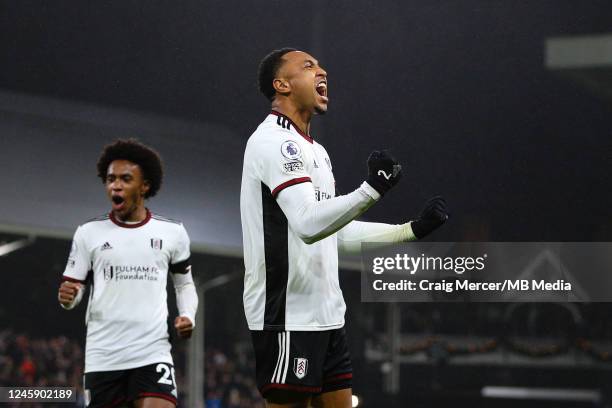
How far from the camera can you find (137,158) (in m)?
3.77

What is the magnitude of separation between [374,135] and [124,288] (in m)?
2.12

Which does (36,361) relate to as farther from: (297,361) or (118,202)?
(297,361)

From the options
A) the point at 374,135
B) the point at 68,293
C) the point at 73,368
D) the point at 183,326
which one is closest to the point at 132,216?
the point at 68,293

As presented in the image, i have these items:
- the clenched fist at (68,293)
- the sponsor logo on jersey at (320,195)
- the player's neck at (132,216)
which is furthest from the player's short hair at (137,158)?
the sponsor logo on jersey at (320,195)

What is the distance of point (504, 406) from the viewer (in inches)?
200

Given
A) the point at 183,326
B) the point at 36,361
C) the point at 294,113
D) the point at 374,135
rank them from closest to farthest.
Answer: the point at 294,113 → the point at 183,326 → the point at 374,135 → the point at 36,361

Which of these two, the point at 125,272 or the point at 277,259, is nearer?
the point at 277,259

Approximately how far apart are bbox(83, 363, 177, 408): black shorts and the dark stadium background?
1842 mm

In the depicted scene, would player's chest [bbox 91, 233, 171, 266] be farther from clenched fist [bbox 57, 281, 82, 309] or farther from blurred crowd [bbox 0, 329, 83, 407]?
blurred crowd [bbox 0, 329, 83, 407]

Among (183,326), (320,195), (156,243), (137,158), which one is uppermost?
(137,158)

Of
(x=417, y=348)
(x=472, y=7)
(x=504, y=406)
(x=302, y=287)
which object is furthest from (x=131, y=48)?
(x=302, y=287)

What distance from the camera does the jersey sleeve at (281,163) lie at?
2.37 metres

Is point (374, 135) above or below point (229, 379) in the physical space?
above

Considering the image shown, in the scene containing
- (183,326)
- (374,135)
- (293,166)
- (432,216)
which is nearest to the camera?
(293,166)
